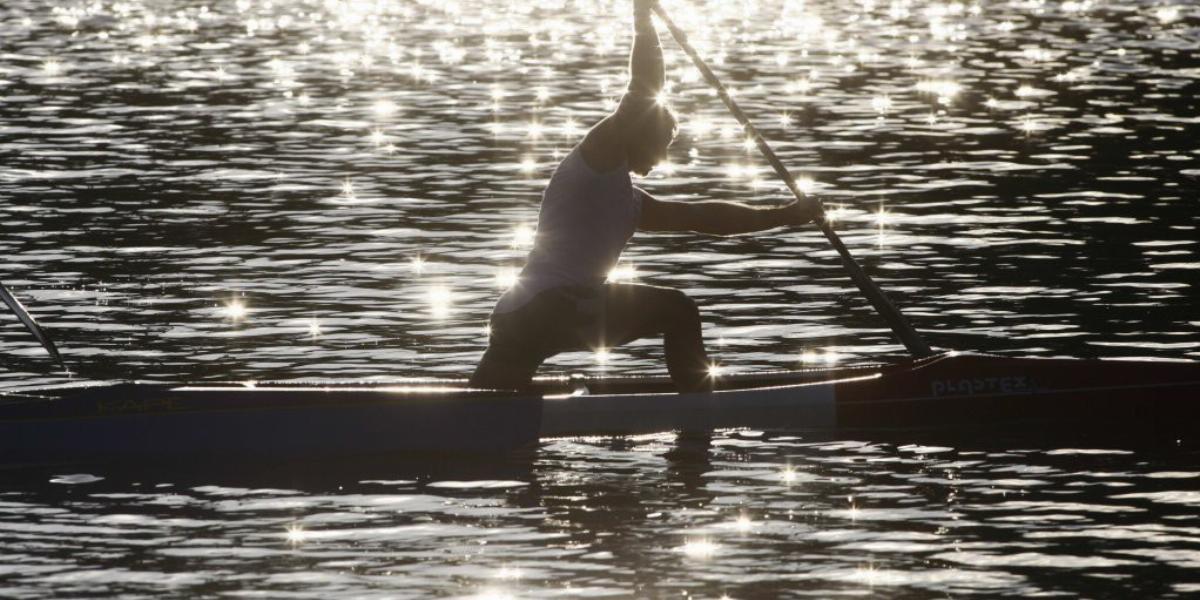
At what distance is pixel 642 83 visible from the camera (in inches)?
487

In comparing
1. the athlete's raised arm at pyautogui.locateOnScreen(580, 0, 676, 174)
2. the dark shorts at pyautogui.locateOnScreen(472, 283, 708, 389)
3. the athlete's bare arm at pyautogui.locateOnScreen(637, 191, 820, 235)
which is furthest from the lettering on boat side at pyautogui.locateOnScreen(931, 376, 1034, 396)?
the athlete's raised arm at pyautogui.locateOnScreen(580, 0, 676, 174)

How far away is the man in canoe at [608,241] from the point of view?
12.4 metres

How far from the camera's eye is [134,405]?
12.6 meters

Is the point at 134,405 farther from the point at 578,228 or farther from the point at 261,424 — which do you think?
the point at 578,228

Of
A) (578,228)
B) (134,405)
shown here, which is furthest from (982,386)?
(134,405)

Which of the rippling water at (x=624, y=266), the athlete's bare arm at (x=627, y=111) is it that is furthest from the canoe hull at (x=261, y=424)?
the athlete's bare arm at (x=627, y=111)

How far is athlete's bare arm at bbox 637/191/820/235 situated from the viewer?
12.9 meters

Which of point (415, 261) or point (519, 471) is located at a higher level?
point (519, 471)

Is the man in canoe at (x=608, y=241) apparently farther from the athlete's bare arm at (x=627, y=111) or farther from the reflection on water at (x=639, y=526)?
the reflection on water at (x=639, y=526)

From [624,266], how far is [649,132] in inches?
326

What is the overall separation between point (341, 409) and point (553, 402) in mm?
1161

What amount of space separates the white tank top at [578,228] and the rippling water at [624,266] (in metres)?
0.92

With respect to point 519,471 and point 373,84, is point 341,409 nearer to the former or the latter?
point 519,471

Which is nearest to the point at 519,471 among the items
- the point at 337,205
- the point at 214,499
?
the point at 214,499
